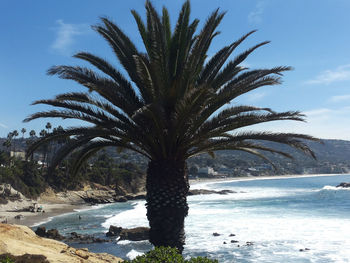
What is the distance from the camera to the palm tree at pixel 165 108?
9.01m

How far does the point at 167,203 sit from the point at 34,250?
11.7 feet

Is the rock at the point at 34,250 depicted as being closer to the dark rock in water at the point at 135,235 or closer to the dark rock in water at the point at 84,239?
the dark rock in water at the point at 135,235

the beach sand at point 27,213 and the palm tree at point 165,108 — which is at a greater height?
the palm tree at point 165,108

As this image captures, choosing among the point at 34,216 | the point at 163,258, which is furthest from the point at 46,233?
the point at 163,258

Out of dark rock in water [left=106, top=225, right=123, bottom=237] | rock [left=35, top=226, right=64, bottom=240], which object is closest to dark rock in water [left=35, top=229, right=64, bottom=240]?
rock [left=35, top=226, right=64, bottom=240]

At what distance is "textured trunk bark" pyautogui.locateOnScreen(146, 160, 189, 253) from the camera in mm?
9430

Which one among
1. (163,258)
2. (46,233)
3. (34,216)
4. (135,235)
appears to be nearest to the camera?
(163,258)

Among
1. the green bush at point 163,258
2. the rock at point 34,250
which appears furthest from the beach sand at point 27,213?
the green bush at point 163,258

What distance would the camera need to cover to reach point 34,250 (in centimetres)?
781

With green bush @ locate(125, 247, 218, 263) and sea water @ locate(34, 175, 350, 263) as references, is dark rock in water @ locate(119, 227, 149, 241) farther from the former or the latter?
green bush @ locate(125, 247, 218, 263)

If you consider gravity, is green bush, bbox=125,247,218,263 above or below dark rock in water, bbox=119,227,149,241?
above

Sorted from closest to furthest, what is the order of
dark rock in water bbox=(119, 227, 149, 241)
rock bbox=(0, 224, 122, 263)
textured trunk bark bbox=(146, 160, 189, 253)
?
rock bbox=(0, 224, 122, 263), textured trunk bark bbox=(146, 160, 189, 253), dark rock in water bbox=(119, 227, 149, 241)

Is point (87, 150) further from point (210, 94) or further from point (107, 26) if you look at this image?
point (210, 94)

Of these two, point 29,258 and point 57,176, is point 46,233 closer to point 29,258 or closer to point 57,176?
point 29,258
